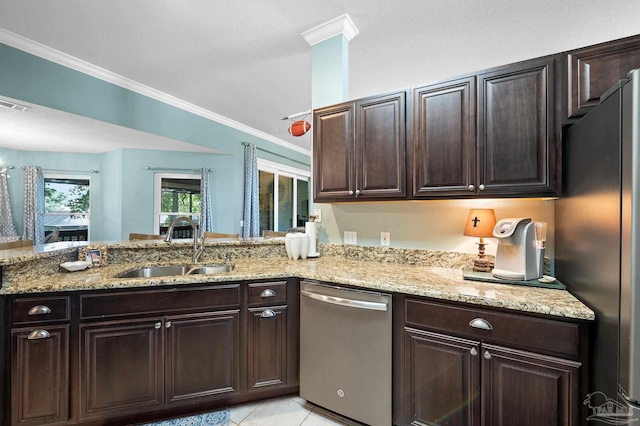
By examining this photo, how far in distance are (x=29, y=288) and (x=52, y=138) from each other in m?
3.79

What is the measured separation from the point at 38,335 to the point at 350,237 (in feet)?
6.65

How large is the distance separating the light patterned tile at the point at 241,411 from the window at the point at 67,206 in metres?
5.07

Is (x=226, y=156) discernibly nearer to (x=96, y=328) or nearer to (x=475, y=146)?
(x=96, y=328)

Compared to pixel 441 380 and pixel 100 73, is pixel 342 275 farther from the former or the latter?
pixel 100 73

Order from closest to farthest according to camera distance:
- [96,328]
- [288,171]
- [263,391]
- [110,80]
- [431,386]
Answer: [431,386]
[96,328]
[263,391]
[110,80]
[288,171]

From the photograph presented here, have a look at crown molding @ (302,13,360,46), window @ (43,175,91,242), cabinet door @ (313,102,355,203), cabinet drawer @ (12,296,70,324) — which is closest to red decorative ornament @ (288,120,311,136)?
cabinet door @ (313,102,355,203)

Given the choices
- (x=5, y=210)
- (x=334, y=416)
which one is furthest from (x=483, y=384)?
(x=5, y=210)

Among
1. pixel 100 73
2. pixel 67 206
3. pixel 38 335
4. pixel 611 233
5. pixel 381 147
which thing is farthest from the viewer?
pixel 67 206

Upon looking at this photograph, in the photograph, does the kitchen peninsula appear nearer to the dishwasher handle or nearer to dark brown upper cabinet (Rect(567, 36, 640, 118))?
the dishwasher handle

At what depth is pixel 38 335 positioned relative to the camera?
1513 mm

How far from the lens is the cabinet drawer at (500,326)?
1.19 m

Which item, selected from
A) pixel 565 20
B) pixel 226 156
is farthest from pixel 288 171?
pixel 565 20

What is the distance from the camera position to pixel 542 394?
4.01 ft

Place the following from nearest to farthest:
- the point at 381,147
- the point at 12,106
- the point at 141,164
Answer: the point at 381,147 < the point at 12,106 < the point at 141,164
